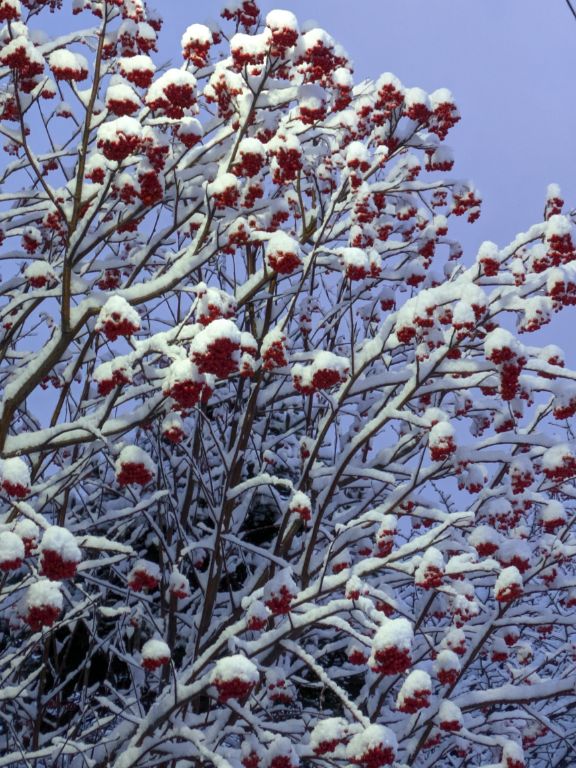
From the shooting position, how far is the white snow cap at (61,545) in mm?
3314

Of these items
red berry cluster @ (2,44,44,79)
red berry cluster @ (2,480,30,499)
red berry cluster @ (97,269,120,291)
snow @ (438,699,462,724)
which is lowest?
snow @ (438,699,462,724)

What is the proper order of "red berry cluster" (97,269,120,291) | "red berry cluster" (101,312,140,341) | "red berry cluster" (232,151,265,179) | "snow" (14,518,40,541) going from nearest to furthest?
"snow" (14,518,40,541), "red berry cluster" (101,312,140,341), "red berry cluster" (232,151,265,179), "red berry cluster" (97,269,120,291)

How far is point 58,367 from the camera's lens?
7.00 meters

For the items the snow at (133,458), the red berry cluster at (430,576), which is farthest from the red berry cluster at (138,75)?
the red berry cluster at (430,576)

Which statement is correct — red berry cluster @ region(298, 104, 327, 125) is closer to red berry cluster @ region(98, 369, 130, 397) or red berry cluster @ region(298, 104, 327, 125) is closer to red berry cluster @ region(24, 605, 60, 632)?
red berry cluster @ region(98, 369, 130, 397)

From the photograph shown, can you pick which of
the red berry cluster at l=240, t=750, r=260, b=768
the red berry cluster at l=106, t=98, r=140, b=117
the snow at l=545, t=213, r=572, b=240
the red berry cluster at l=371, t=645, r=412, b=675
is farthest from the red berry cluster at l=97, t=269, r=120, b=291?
the red berry cluster at l=371, t=645, r=412, b=675

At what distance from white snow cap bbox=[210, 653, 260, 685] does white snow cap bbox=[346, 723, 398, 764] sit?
519mm

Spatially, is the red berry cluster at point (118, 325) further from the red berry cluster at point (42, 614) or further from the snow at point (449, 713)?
the snow at point (449, 713)

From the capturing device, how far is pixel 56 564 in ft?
10.9

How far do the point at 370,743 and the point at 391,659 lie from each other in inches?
15.2

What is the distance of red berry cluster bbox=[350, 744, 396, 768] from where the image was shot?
151 inches

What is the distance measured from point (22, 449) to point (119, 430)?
44cm

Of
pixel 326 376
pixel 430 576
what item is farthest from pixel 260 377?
pixel 430 576

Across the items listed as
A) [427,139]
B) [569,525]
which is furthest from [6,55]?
[569,525]
